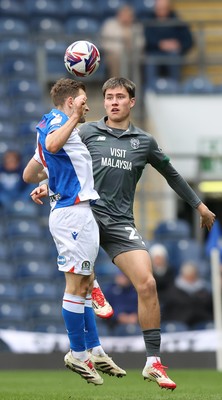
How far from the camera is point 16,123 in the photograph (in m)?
20.4

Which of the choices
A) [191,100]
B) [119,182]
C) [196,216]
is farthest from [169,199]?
[119,182]

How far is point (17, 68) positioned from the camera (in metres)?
20.6

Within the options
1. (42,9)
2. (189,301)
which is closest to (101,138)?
(189,301)

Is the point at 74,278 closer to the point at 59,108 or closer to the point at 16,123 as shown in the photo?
the point at 59,108

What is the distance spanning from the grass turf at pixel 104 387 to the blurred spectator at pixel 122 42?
18.6ft

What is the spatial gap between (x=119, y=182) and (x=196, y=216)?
397 inches

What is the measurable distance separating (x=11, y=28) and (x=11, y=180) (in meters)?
3.33

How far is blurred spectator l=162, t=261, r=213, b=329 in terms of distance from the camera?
18.0m

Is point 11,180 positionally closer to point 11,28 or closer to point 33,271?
point 33,271

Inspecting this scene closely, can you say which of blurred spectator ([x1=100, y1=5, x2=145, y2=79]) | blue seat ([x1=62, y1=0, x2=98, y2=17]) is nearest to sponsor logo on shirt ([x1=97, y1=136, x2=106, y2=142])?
blurred spectator ([x1=100, y1=5, x2=145, y2=79])

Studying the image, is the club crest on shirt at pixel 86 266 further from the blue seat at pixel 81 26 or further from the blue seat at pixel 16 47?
the blue seat at pixel 81 26

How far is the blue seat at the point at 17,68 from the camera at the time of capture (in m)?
20.6

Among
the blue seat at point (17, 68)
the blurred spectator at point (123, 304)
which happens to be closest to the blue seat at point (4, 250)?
the blurred spectator at point (123, 304)

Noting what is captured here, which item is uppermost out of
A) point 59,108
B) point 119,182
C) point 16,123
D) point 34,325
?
point 59,108
